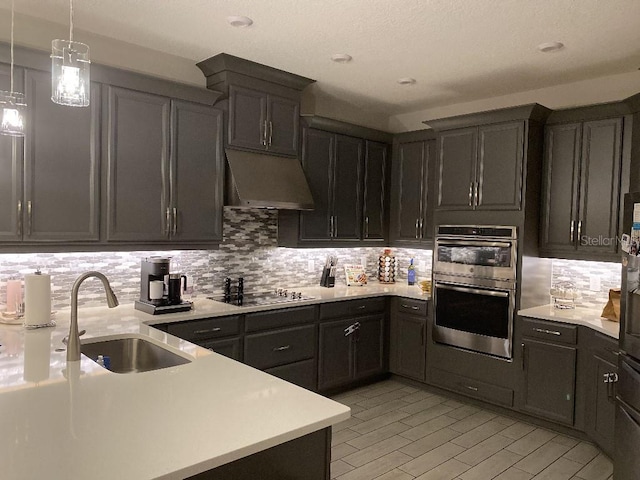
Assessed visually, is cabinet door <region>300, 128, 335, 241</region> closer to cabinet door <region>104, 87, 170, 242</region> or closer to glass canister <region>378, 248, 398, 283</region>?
glass canister <region>378, 248, 398, 283</region>

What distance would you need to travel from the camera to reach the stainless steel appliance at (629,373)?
2.72m

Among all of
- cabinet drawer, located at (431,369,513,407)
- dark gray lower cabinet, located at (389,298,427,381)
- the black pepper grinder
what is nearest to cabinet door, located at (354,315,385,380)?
dark gray lower cabinet, located at (389,298,427,381)

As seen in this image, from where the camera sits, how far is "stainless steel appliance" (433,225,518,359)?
4137 mm

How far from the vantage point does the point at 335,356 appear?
14.7ft

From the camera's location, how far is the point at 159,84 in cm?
347

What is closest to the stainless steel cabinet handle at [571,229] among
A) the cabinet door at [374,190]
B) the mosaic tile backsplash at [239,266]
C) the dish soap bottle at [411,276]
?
the mosaic tile backsplash at [239,266]

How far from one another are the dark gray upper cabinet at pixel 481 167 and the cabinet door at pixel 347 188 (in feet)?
2.66

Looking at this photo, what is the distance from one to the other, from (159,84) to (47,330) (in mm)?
1760

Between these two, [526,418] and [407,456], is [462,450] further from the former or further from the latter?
[526,418]

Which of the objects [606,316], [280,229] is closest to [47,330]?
[280,229]

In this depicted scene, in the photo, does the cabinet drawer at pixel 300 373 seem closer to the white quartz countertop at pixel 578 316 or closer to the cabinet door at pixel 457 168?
the white quartz countertop at pixel 578 316

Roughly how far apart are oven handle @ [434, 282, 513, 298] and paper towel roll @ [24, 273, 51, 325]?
3149 mm

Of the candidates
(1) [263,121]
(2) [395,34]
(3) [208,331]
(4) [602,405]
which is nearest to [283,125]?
(1) [263,121]

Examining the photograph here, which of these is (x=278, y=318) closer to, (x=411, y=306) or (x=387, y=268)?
(x=411, y=306)
